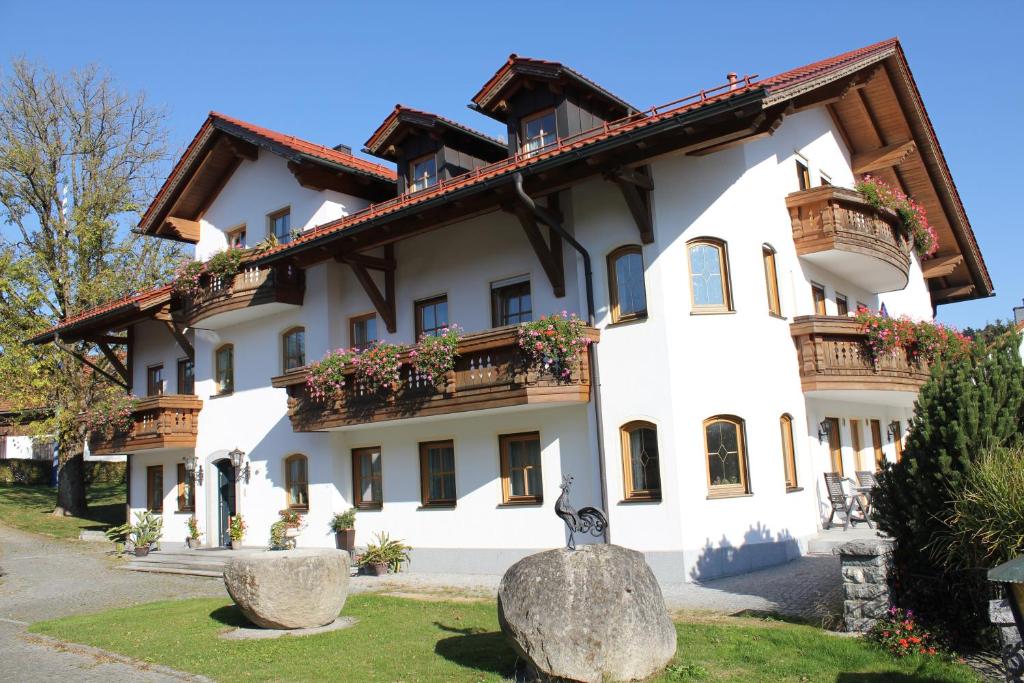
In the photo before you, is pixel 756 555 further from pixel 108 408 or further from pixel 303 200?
pixel 108 408

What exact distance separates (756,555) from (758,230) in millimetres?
5761

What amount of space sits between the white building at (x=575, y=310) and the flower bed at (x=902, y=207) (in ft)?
1.53

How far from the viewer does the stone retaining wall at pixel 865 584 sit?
859 cm

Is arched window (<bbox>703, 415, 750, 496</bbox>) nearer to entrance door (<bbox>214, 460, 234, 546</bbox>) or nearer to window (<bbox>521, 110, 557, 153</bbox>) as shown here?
window (<bbox>521, 110, 557, 153</bbox>)

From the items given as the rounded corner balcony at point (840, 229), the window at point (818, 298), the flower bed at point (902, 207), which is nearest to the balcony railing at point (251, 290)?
the rounded corner balcony at point (840, 229)

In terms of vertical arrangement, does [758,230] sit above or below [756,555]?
above

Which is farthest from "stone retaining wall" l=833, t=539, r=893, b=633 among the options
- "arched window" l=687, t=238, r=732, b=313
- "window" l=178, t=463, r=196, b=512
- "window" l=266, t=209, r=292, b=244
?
"window" l=178, t=463, r=196, b=512

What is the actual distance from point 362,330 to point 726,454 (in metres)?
8.97

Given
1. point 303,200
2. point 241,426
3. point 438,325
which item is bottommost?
point 241,426

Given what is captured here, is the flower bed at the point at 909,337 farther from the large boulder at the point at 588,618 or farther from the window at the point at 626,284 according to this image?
the large boulder at the point at 588,618

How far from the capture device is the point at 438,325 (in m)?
17.6

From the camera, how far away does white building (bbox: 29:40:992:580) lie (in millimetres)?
14031

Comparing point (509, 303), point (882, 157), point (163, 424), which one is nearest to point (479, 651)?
point (509, 303)

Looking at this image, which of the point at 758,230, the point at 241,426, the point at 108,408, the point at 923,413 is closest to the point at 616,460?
the point at 758,230
